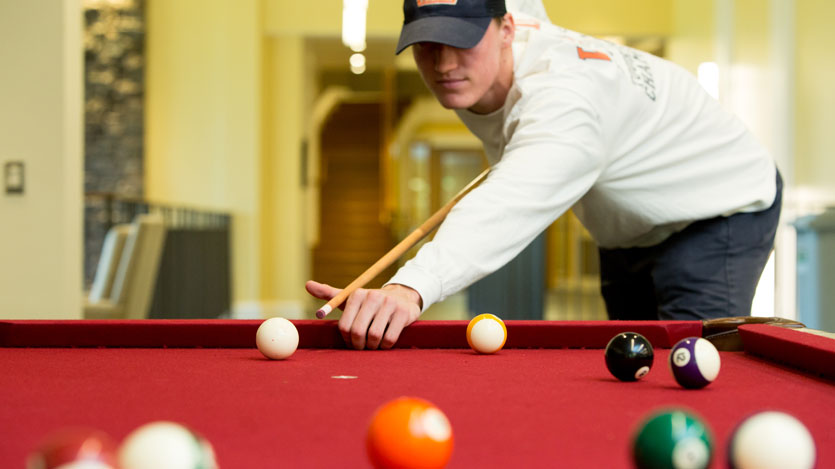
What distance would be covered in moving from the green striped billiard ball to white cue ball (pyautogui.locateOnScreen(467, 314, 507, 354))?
89cm

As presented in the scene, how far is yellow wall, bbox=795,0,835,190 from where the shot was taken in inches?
210

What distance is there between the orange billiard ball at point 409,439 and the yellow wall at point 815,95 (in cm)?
514

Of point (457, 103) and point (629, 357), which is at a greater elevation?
point (457, 103)

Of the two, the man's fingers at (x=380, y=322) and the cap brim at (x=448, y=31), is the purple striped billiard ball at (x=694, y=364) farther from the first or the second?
the cap brim at (x=448, y=31)

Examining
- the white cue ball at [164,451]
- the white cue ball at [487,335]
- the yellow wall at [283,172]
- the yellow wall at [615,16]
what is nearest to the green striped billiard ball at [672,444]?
the white cue ball at [164,451]

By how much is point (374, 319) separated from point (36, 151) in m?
2.28

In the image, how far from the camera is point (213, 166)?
8.43m

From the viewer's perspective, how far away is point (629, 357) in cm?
125

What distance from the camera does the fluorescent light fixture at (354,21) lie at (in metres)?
7.41

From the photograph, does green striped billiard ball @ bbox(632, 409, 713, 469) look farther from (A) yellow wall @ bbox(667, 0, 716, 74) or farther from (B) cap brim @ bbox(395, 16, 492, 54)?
(A) yellow wall @ bbox(667, 0, 716, 74)

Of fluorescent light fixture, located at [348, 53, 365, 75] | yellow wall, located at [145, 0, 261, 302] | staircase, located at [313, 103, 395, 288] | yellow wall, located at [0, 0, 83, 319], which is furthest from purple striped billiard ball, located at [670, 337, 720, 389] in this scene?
staircase, located at [313, 103, 395, 288]

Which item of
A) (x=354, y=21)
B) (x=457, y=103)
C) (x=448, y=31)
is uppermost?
(x=354, y=21)

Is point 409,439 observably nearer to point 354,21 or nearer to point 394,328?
point 394,328

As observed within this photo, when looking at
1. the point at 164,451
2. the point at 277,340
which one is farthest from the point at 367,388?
the point at 164,451
